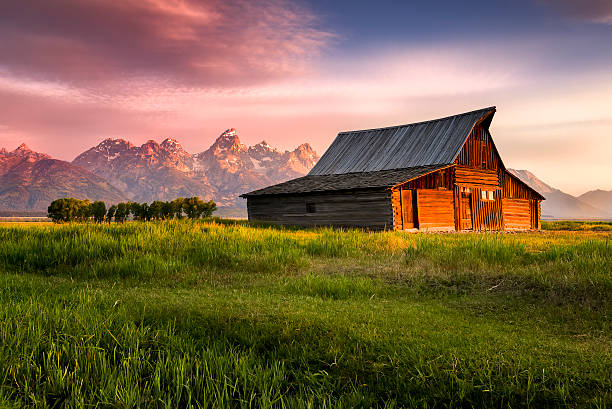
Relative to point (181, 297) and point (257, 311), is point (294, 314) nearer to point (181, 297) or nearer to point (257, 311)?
point (257, 311)

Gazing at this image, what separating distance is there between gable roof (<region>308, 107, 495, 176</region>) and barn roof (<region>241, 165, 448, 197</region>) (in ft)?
4.43

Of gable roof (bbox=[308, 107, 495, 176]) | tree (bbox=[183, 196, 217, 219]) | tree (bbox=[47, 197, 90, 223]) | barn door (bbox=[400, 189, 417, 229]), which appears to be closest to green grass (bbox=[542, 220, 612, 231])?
gable roof (bbox=[308, 107, 495, 176])

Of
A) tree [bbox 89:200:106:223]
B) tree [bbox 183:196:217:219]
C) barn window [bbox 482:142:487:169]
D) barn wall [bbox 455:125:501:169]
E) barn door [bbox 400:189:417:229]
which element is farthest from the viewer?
tree [bbox 183:196:217:219]

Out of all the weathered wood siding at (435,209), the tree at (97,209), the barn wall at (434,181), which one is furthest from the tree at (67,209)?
the weathered wood siding at (435,209)

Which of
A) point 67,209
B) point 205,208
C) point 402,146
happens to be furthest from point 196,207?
point 402,146

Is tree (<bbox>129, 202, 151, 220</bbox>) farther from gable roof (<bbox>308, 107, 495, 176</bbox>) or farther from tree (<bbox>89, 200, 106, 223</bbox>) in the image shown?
gable roof (<bbox>308, 107, 495, 176</bbox>)

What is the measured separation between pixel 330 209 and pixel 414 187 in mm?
6452

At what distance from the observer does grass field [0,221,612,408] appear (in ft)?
14.9

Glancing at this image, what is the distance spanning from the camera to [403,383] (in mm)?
4746

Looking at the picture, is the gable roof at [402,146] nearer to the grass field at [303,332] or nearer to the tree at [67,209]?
the grass field at [303,332]

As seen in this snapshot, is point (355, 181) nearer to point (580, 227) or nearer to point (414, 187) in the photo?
point (414, 187)

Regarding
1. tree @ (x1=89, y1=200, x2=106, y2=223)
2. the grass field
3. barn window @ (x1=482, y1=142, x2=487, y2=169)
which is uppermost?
barn window @ (x1=482, y1=142, x2=487, y2=169)

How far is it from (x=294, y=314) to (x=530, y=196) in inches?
1554

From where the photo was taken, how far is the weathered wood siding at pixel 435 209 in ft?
101
